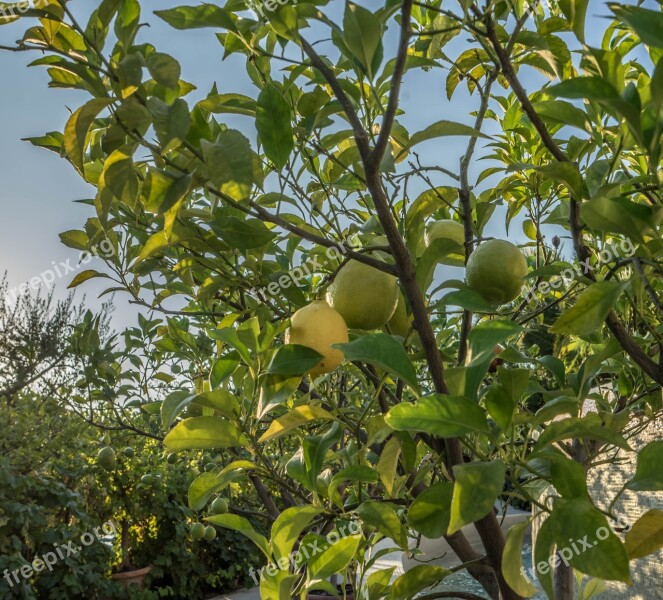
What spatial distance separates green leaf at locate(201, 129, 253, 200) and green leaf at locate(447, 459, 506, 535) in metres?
0.27

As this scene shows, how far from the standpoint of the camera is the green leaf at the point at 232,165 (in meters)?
0.49

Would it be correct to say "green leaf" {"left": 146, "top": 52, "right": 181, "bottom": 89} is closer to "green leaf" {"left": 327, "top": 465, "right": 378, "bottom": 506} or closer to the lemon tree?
the lemon tree

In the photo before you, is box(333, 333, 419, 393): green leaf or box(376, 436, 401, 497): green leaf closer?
box(333, 333, 419, 393): green leaf

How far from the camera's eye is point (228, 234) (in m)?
0.63

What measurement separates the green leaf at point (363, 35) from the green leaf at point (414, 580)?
1.71 feet

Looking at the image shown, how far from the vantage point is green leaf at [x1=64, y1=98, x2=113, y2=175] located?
1.65 ft

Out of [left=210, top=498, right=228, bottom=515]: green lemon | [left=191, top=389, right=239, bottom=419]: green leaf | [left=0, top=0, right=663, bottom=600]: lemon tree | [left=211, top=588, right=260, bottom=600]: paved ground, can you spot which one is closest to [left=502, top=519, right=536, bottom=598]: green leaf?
[left=0, top=0, right=663, bottom=600]: lemon tree

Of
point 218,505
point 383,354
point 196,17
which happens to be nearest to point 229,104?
point 196,17

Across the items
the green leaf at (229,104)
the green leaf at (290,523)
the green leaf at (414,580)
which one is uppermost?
the green leaf at (229,104)

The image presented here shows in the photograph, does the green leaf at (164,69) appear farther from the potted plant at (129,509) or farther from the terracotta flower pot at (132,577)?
the terracotta flower pot at (132,577)

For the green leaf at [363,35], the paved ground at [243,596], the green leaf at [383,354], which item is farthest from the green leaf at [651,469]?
the paved ground at [243,596]

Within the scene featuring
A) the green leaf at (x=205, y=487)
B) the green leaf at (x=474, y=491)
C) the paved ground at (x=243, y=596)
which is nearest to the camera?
the green leaf at (x=474, y=491)

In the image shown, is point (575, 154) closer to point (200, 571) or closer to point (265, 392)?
point (265, 392)

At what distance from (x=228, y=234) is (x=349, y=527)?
531 millimetres
